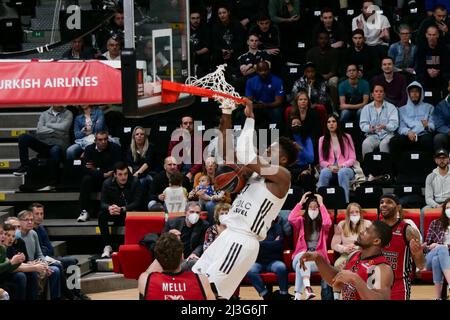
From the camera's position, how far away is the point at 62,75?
→ 1255cm

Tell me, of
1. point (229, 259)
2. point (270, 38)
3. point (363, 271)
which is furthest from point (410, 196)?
point (363, 271)

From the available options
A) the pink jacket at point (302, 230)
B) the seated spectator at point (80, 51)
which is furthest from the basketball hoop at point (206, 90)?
the seated spectator at point (80, 51)

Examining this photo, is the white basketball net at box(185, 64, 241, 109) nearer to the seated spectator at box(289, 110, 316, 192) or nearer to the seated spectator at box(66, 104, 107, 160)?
the seated spectator at box(289, 110, 316, 192)

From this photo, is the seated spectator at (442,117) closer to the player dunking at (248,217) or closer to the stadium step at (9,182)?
the stadium step at (9,182)

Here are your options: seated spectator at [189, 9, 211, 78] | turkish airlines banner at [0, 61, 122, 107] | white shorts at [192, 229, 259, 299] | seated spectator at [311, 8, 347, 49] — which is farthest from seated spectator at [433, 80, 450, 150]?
white shorts at [192, 229, 259, 299]

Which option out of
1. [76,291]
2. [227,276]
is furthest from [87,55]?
[227,276]

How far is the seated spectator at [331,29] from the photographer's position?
16812 mm

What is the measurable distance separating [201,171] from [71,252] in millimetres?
2150

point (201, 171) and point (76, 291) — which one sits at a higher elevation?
point (201, 171)

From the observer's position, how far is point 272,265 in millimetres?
13234

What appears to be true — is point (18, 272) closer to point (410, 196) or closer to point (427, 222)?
point (427, 222)

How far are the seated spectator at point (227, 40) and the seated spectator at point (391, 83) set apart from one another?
231cm

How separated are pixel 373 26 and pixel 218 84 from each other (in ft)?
24.4

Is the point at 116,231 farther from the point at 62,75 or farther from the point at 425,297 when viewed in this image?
the point at 425,297
